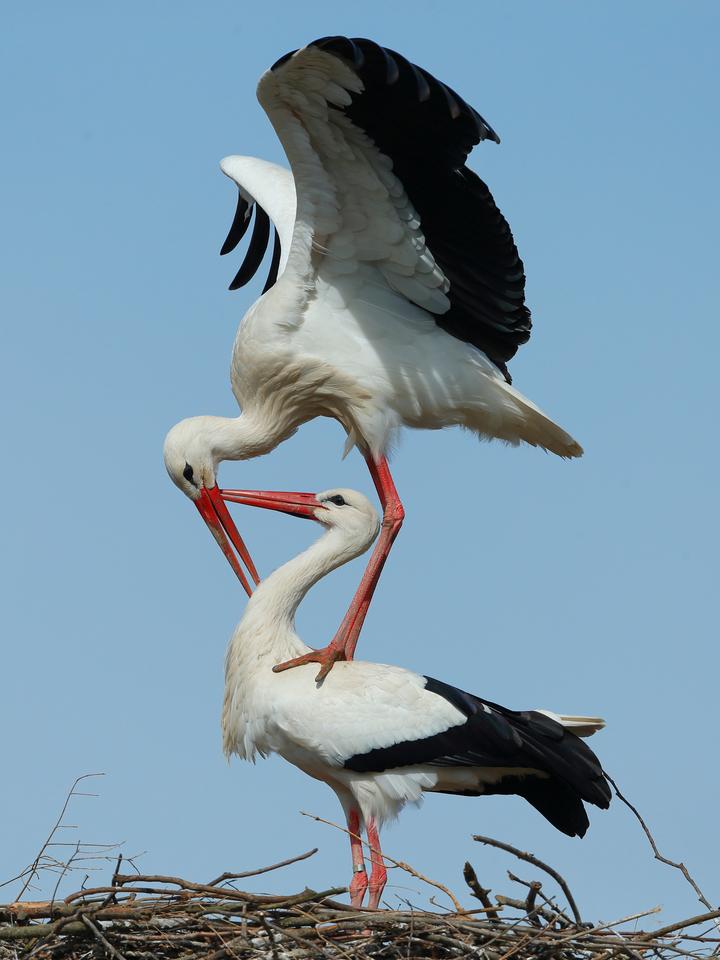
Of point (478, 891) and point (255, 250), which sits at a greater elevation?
point (255, 250)

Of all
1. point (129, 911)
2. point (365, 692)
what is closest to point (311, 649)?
point (365, 692)

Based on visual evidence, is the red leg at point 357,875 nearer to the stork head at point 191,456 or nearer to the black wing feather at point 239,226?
the stork head at point 191,456

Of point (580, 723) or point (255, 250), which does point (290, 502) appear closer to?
point (580, 723)

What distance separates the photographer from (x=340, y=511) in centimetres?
787

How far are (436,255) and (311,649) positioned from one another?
1.95m

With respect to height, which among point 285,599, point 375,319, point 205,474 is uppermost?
point 375,319

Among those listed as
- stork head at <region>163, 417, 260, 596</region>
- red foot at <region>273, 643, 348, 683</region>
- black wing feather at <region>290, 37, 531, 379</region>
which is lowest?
red foot at <region>273, 643, 348, 683</region>

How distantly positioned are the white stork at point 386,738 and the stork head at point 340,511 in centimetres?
57

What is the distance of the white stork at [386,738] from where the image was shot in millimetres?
7047

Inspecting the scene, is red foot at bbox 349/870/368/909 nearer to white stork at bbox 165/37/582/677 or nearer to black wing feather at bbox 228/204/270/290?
white stork at bbox 165/37/582/677

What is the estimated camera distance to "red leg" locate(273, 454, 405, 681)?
24.2 feet

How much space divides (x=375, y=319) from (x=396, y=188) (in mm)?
722

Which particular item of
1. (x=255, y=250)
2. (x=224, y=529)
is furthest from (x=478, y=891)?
(x=255, y=250)

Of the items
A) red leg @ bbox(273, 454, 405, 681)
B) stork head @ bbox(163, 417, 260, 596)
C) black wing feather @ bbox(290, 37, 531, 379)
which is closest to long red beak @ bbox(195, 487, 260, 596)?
stork head @ bbox(163, 417, 260, 596)
